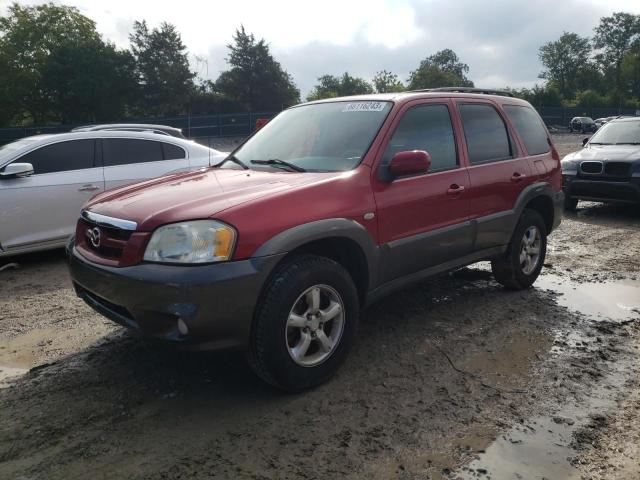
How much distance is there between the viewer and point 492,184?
4.43 meters


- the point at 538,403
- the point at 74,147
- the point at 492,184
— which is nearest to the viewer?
the point at 538,403

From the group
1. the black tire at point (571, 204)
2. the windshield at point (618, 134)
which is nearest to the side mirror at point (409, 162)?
the black tire at point (571, 204)

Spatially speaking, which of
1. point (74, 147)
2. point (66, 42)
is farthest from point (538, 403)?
point (66, 42)

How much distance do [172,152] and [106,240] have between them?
14.2 ft

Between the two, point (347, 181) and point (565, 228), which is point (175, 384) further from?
point (565, 228)

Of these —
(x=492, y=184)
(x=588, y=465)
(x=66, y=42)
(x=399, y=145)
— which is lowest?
(x=588, y=465)

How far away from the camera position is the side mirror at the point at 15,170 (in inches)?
225

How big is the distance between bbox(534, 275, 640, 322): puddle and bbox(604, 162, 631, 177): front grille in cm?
369

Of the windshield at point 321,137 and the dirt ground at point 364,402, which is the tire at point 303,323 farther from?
the windshield at point 321,137

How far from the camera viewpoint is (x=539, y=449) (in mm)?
2662

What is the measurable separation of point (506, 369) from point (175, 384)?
2.14 metres

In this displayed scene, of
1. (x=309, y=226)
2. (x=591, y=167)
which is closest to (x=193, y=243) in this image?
(x=309, y=226)

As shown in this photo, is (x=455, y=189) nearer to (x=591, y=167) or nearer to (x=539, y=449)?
(x=539, y=449)

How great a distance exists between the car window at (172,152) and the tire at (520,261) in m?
4.41
